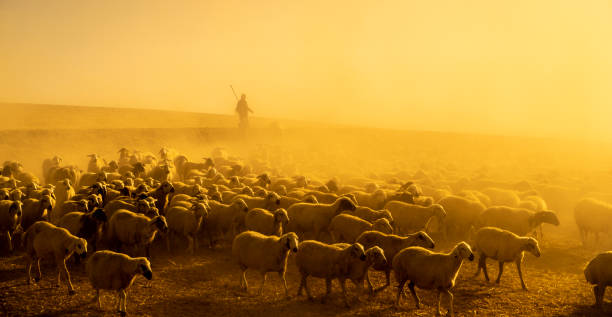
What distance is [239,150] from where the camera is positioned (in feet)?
154

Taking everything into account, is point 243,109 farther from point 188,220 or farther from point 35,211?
point 188,220

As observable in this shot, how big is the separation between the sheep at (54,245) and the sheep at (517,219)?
1408 centimetres

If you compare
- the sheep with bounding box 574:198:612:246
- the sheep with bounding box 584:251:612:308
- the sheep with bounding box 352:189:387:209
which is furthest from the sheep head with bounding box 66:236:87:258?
the sheep with bounding box 574:198:612:246

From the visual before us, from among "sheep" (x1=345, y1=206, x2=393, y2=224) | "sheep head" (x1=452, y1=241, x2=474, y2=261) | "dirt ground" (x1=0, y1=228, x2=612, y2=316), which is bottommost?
"dirt ground" (x1=0, y1=228, x2=612, y2=316)

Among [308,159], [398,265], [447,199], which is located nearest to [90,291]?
[398,265]

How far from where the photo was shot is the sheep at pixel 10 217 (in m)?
13.2

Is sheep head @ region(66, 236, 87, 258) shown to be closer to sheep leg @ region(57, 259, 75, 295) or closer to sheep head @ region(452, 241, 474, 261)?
sheep leg @ region(57, 259, 75, 295)

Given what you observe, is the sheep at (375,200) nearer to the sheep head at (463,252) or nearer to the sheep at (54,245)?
the sheep head at (463,252)

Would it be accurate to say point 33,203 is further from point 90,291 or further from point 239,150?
point 239,150

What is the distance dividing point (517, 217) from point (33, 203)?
57.8ft

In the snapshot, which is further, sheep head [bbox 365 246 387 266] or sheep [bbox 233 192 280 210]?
sheep [bbox 233 192 280 210]

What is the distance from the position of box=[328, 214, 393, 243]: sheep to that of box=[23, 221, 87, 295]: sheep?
7.49m

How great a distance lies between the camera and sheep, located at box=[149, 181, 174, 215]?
52.3 ft

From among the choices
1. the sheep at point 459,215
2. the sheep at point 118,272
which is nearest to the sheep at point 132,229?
the sheep at point 118,272
